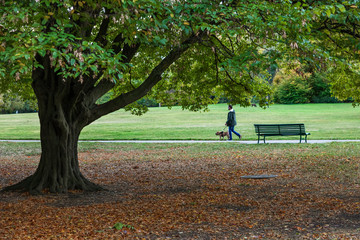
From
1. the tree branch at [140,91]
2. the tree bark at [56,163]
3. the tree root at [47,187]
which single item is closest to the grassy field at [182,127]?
the tree branch at [140,91]

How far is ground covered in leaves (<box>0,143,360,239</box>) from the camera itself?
6.89 m

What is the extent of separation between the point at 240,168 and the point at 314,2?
20.5ft

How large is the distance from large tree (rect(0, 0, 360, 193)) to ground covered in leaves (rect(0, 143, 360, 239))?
6.03ft

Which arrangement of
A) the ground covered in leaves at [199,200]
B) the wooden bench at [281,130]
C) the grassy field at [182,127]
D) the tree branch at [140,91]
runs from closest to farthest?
the ground covered in leaves at [199,200], the tree branch at [140,91], the wooden bench at [281,130], the grassy field at [182,127]

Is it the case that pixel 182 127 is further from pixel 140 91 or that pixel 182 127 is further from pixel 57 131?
pixel 57 131

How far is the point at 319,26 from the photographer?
33.9 ft

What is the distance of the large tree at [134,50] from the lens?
6988 millimetres

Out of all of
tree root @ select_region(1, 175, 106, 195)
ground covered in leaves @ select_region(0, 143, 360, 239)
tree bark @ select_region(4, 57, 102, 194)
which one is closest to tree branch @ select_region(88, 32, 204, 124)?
tree bark @ select_region(4, 57, 102, 194)

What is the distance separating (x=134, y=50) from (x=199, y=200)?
3.66m

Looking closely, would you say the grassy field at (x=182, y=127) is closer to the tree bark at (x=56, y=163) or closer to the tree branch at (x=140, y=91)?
the tree branch at (x=140, y=91)

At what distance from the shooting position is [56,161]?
410 inches

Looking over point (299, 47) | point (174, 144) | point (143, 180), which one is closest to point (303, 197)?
point (299, 47)

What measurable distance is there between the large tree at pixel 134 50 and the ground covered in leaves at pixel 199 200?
184cm

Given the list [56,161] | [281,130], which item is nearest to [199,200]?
[56,161]
